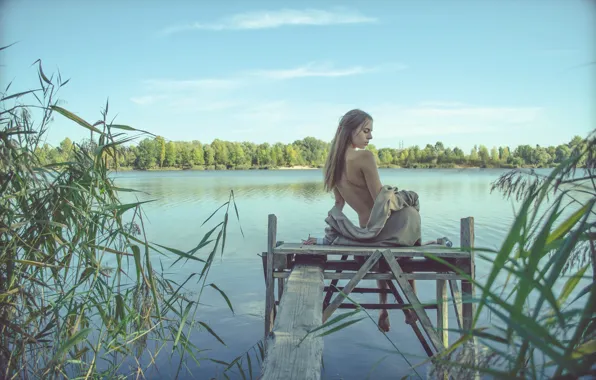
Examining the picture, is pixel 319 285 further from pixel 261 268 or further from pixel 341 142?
pixel 261 268

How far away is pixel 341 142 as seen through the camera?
482 cm

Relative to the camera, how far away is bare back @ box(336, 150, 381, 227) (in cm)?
467

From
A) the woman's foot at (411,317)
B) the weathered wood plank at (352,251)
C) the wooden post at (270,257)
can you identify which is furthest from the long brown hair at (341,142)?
the woman's foot at (411,317)

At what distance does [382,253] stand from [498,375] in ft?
10.5

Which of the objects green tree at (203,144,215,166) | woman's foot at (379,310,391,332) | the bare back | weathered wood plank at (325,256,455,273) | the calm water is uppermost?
green tree at (203,144,215,166)

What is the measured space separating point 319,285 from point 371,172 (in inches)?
67.7

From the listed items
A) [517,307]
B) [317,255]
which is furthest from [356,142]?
[517,307]

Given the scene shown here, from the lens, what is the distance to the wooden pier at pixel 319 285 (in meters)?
1.86

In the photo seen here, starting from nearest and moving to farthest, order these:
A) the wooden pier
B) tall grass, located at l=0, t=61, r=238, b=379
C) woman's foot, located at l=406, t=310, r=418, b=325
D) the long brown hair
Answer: the wooden pier < tall grass, located at l=0, t=61, r=238, b=379 < the long brown hair < woman's foot, located at l=406, t=310, r=418, b=325

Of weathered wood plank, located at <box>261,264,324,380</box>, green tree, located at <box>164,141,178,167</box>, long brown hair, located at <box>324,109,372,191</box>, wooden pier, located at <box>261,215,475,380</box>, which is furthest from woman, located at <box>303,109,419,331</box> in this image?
green tree, located at <box>164,141,178,167</box>

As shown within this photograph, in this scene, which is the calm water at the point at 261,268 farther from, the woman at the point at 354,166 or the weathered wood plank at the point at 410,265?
the woman at the point at 354,166

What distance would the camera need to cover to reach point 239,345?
641 cm

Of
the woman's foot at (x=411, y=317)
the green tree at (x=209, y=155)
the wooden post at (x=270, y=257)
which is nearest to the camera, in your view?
the wooden post at (x=270, y=257)

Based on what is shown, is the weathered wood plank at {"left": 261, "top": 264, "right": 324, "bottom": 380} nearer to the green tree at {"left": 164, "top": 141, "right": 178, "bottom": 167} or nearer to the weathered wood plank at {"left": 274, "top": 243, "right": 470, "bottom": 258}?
the weathered wood plank at {"left": 274, "top": 243, "right": 470, "bottom": 258}
